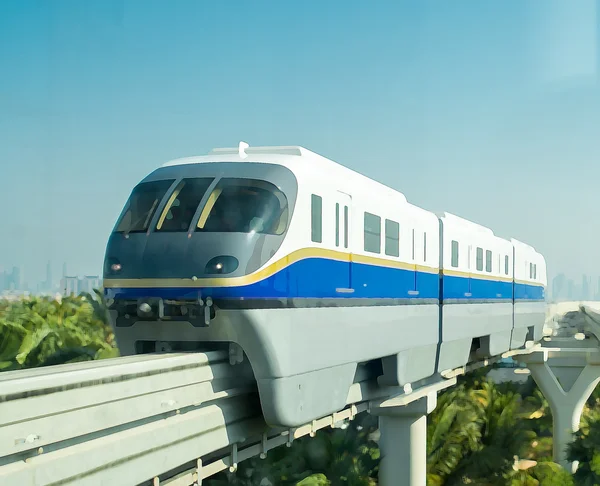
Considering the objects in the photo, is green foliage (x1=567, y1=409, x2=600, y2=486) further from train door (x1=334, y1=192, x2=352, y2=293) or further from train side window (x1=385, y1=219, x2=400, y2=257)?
train door (x1=334, y1=192, x2=352, y2=293)

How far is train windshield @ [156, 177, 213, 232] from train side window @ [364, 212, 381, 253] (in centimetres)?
275

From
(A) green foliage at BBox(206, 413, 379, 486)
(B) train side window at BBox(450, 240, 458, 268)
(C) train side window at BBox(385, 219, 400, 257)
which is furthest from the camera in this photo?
(A) green foliage at BBox(206, 413, 379, 486)

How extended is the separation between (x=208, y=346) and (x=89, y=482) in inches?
110

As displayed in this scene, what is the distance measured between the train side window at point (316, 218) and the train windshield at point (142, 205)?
1548 mm

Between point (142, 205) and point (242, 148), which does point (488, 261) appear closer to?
point (242, 148)

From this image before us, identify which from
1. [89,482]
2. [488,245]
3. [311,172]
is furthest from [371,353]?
[488,245]

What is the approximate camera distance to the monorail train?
8844mm

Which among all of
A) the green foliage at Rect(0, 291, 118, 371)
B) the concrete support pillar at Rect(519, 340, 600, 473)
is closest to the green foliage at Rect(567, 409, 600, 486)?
the concrete support pillar at Rect(519, 340, 600, 473)

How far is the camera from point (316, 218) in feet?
32.7

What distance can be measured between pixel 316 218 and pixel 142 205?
6.22 feet

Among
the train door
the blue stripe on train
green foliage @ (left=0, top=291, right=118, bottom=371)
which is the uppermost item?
the train door

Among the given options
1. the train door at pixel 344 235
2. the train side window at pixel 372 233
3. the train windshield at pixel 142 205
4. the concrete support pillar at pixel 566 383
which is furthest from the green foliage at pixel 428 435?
the train windshield at pixel 142 205

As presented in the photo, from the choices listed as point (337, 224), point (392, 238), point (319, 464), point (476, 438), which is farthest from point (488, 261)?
point (476, 438)

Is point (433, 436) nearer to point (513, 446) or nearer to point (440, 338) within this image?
point (513, 446)
